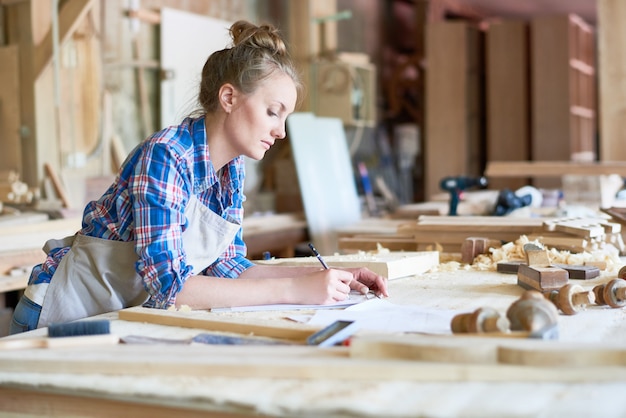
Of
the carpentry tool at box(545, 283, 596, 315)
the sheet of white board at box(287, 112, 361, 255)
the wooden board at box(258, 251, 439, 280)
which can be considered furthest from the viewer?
the sheet of white board at box(287, 112, 361, 255)

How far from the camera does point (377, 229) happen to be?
4516mm

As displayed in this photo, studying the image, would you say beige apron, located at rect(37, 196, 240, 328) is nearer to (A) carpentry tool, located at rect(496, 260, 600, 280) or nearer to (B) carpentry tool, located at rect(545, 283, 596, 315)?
(B) carpentry tool, located at rect(545, 283, 596, 315)

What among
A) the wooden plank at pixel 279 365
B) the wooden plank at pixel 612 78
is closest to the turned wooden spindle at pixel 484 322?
the wooden plank at pixel 279 365

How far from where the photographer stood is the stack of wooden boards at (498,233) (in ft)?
9.13

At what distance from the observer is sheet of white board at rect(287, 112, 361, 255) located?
560 cm

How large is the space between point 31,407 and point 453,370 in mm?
758

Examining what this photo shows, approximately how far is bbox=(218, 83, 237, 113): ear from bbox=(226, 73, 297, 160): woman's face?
0.4 inches

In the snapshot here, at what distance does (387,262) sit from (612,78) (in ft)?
14.5

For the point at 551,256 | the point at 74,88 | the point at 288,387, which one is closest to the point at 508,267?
the point at 551,256

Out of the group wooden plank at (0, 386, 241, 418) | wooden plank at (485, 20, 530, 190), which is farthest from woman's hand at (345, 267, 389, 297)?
Result: wooden plank at (485, 20, 530, 190)

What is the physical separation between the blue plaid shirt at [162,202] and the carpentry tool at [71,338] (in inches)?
11.4

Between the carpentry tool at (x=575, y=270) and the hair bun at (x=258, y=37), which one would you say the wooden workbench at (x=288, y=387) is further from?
the hair bun at (x=258, y=37)

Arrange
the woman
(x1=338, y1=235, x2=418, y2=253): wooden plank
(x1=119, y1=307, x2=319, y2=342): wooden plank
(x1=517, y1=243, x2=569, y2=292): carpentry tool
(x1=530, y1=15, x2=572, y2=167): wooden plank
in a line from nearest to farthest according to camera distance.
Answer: (x1=119, y1=307, x2=319, y2=342): wooden plank, the woman, (x1=517, y1=243, x2=569, y2=292): carpentry tool, (x1=338, y1=235, x2=418, y2=253): wooden plank, (x1=530, y1=15, x2=572, y2=167): wooden plank

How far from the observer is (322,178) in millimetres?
5801
